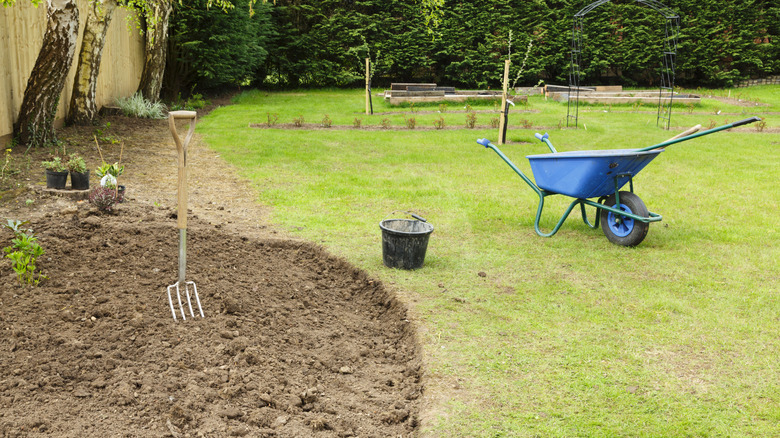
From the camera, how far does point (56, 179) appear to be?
5590mm

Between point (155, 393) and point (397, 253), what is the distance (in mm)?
2126

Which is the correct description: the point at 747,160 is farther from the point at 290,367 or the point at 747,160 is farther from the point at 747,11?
the point at 747,11

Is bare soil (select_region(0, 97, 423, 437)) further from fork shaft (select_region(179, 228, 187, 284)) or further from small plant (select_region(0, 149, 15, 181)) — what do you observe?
small plant (select_region(0, 149, 15, 181))

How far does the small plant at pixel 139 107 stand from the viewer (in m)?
11.3

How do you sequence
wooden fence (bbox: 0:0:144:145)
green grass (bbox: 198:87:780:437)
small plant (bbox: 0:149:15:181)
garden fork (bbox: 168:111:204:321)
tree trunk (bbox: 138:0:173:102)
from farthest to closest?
tree trunk (bbox: 138:0:173:102) → wooden fence (bbox: 0:0:144:145) → small plant (bbox: 0:149:15:181) → garden fork (bbox: 168:111:204:321) → green grass (bbox: 198:87:780:437)

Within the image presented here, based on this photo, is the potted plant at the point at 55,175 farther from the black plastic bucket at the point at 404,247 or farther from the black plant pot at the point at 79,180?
the black plastic bucket at the point at 404,247

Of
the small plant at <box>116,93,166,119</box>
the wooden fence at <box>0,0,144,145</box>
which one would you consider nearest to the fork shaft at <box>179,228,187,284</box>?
the wooden fence at <box>0,0,144,145</box>

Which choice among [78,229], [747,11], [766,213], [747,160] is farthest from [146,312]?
[747,11]

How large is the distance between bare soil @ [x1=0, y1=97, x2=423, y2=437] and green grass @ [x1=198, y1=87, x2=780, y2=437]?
249 mm

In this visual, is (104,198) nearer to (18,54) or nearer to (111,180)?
(111,180)

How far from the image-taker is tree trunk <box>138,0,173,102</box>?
11527 mm

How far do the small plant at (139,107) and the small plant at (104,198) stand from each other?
7.07 meters

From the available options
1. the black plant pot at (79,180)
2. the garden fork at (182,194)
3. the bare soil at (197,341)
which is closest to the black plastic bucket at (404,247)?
the bare soil at (197,341)

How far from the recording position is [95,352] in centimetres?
280
